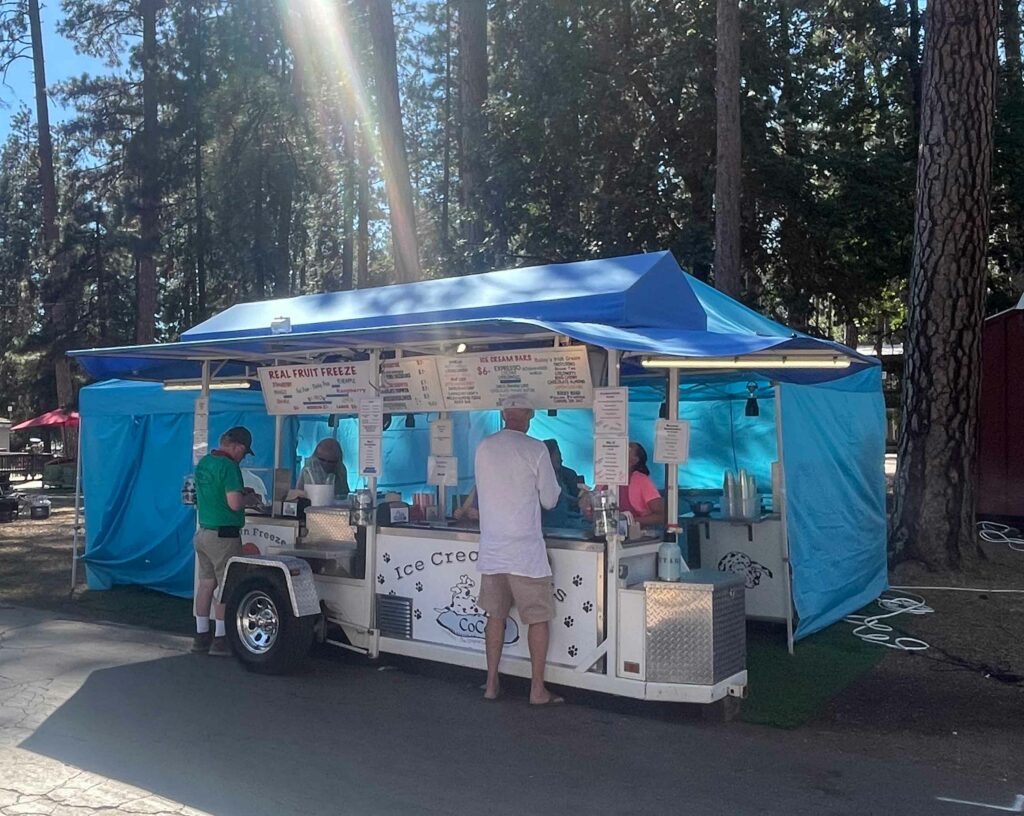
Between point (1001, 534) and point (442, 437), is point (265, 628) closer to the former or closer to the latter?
point (442, 437)

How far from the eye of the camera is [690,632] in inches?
242

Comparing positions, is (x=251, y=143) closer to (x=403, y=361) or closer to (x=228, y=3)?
(x=228, y=3)

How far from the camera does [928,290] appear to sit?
1140cm

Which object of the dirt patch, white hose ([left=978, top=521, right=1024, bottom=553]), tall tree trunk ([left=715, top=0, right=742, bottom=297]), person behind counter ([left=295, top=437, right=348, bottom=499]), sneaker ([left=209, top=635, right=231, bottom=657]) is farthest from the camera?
tall tree trunk ([left=715, top=0, right=742, bottom=297])

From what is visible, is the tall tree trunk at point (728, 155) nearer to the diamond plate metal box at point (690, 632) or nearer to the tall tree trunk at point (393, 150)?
the tall tree trunk at point (393, 150)

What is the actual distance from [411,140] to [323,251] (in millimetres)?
7959

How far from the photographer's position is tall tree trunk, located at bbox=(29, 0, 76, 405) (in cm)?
3086

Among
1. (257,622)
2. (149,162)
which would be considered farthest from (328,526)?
(149,162)

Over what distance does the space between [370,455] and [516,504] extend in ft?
5.76

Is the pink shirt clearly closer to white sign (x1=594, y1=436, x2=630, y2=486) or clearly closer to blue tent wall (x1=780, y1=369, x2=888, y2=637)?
blue tent wall (x1=780, y1=369, x2=888, y2=637)

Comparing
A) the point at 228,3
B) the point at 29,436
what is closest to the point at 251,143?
the point at 228,3

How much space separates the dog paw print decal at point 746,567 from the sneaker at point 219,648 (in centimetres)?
417

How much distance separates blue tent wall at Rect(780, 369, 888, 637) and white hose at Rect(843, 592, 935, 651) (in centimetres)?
14

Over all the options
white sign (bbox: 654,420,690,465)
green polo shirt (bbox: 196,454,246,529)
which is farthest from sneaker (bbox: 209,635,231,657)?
white sign (bbox: 654,420,690,465)
